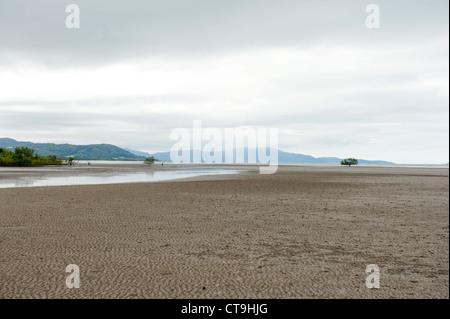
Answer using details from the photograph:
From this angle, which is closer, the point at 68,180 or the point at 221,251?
the point at 221,251

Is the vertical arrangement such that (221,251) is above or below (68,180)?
below

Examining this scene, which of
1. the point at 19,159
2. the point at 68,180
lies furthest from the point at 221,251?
the point at 19,159

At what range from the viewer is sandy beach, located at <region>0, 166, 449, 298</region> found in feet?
24.3

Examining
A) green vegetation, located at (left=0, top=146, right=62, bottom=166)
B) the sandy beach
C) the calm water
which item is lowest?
the sandy beach

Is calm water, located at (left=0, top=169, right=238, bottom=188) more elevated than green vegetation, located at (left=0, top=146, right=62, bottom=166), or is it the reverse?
green vegetation, located at (left=0, top=146, right=62, bottom=166)

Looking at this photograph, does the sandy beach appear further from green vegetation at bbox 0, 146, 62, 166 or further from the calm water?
green vegetation at bbox 0, 146, 62, 166

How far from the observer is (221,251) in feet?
34.3

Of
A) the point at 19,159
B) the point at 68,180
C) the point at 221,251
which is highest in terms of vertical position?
the point at 19,159

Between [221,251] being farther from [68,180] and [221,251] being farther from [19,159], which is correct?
[19,159]

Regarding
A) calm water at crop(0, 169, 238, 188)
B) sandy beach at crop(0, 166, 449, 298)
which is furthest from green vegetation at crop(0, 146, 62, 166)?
sandy beach at crop(0, 166, 449, 298)

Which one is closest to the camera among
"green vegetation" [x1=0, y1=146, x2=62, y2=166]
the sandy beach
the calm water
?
the sandy beach

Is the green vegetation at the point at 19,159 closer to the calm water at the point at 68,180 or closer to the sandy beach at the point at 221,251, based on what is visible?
the calm water at the point at 68,180
